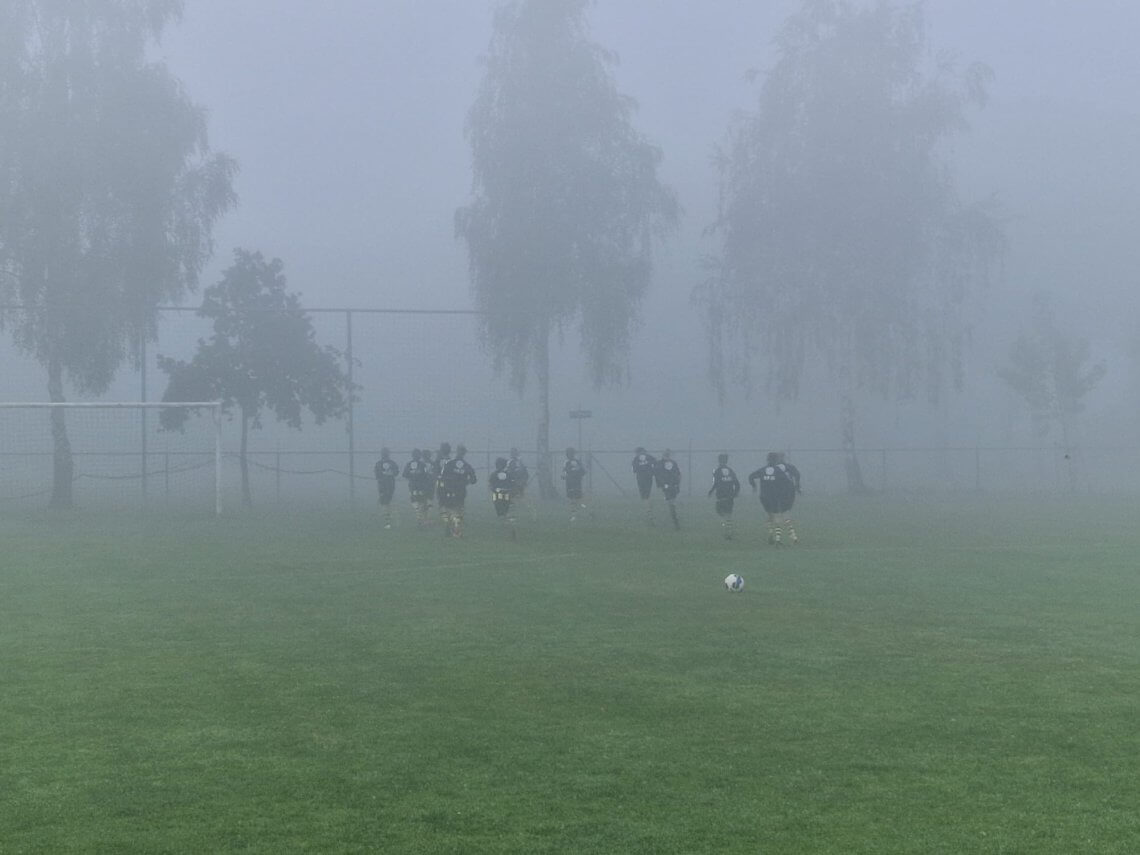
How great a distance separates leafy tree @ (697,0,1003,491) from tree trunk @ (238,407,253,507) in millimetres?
16961

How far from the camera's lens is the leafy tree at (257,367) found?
143 ft

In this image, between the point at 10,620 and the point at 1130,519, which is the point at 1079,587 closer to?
the point at 10,620

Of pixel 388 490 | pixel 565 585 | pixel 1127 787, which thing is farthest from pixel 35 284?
pixel 1127 787

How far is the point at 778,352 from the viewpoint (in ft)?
164

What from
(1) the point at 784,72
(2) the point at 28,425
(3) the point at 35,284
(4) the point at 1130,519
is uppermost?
(1) the point at 784,72

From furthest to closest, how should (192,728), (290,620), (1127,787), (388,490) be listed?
(388,490)
(290,620)
(192,728)
(1127,787)

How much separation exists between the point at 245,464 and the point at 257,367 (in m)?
3.54

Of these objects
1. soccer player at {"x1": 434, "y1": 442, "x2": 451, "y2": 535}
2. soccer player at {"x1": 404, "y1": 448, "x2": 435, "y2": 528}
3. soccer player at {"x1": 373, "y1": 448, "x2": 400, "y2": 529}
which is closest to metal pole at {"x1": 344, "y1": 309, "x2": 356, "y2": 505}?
soccer player at {"x1": 373, "y1": 448, "x2": 400, "y2": 529}

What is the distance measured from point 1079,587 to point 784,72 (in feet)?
117

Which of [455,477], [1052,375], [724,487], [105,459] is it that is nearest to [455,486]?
[455,477]

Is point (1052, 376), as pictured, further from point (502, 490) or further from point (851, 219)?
point (502, 490)

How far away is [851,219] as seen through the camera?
48.8 meters

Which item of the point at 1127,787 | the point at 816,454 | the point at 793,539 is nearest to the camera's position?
the point at 1127,787

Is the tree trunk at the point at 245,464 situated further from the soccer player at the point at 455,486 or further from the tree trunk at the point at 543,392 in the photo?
the soccer player at the point at 455,486
